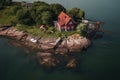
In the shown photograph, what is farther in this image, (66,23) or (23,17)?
(23,17)

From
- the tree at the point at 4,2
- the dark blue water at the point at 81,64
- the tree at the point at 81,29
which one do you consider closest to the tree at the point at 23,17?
the dark blue water at the point at 81,64

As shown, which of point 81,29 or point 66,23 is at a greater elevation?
point 66,23

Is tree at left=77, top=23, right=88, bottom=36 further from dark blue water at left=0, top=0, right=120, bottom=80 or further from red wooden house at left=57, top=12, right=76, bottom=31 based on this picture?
dark blue water at left=0, top=0, right=120, bottom=80

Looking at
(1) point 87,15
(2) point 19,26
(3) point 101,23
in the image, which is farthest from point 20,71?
(1) point 87,15

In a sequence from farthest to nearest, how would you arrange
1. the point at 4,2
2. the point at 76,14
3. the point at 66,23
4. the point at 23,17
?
the point at 4,2 < the point at 76,14 < the point at 23,17 < the point at 66,23

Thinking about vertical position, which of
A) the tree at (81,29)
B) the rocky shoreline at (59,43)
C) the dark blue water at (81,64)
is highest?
the tree at (81,29)

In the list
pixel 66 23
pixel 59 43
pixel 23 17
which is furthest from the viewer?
pixel 23 17

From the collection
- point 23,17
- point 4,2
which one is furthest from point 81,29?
point 4,2

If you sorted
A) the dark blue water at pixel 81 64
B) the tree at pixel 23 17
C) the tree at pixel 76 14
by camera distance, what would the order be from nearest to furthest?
the dark blue water at pixel 81 64, the tree at pixel 23 17, the tree at pixel 76 14

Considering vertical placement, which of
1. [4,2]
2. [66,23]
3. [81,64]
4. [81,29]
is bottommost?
[81,64]

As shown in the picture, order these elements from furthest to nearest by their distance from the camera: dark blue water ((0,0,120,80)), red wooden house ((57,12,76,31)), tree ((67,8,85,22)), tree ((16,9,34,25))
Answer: tree ((67,8,85,22)) < tree ((16,9,34,25)) < red wooden house ((57,12,76,31)) < dark blue water ((0,0,120,80))

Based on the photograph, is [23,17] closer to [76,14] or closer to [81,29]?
[76,14]

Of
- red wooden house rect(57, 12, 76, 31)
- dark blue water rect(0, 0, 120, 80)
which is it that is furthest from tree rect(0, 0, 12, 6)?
red wooden house rect(57, 12, 76, 31)

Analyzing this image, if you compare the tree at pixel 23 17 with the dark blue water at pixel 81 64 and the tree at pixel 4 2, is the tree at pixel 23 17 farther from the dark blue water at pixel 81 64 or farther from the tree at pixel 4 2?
the tree at pixel 4 2
